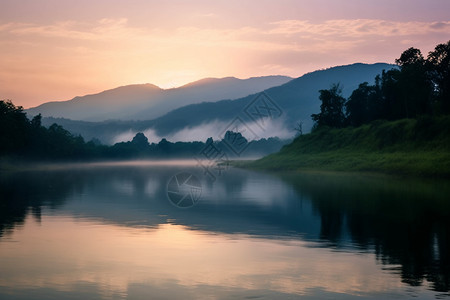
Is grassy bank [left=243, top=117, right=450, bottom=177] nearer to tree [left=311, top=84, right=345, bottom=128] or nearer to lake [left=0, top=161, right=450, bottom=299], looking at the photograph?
tree [left=311, top=84, right=345, bottom=128]

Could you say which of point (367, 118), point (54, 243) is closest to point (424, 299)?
point (54, 243)

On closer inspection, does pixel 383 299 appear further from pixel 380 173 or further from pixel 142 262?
pixel 380 173

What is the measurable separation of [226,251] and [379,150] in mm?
109141

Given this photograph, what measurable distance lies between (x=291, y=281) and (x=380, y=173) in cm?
9120

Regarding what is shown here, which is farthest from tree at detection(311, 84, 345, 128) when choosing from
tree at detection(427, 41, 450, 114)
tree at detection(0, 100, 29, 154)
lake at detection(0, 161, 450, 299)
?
lake at detection(0, 161, 450, 299)

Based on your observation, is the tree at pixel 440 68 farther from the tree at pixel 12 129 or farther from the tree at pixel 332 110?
the tree at pixel 12 129

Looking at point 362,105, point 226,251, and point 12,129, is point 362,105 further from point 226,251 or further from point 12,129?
point 226,251

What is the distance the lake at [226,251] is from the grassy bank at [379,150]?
5874 centimetres

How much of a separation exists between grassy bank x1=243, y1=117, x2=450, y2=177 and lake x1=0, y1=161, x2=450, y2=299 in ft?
193

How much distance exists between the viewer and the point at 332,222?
36938mm

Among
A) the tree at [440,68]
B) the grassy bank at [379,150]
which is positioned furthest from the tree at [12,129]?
the tree at [440,68]

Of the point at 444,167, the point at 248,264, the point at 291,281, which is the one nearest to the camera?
the point at 291,281

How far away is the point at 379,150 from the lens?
428 ft

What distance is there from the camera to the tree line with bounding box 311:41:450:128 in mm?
141125
